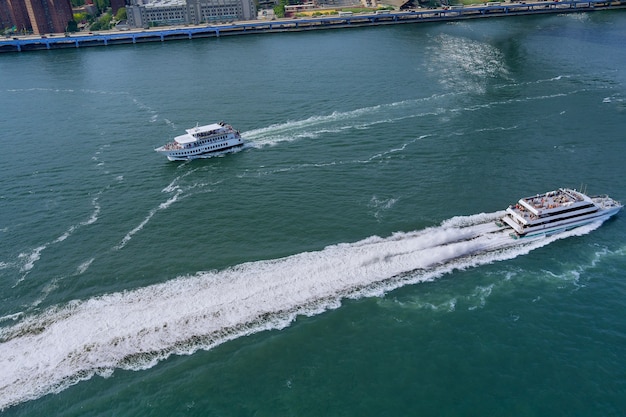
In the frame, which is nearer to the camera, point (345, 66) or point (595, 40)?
point (345, 66)

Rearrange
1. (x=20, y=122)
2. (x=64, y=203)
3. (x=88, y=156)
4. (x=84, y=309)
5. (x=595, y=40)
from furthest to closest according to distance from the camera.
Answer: (x=595, y=40) → (x=20, y=122) → (x=88, y=156) → (x=64, y=203) → (x=84, y=309)

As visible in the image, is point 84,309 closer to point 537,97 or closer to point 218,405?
point 218,405

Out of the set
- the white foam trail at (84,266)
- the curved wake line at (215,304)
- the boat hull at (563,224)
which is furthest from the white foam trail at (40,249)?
the boat hull at (563,224)

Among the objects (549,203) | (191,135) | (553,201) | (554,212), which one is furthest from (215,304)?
(191,135)

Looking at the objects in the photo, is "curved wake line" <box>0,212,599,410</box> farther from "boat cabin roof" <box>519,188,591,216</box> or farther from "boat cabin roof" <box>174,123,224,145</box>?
"boat cabin roof" <box>174,123,224,145</box>

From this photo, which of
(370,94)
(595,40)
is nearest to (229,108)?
(370,94)
